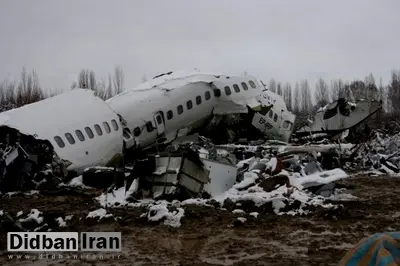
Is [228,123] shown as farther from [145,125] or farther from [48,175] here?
[48,175]

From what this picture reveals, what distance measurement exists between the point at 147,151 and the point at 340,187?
24.3 feet

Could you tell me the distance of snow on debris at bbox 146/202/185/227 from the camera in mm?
8406

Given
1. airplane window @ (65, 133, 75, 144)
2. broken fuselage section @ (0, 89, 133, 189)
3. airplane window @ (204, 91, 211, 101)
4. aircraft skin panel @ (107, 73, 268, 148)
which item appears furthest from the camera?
airplane window @ (204, 91, 211, 101)

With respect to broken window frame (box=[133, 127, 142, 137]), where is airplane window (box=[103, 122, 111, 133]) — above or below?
above

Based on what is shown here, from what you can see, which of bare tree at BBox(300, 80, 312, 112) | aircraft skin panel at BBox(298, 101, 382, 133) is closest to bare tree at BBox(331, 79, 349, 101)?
bare tree at BBox(300, 80, 312, 112)

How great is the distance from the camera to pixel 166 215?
8594 mm

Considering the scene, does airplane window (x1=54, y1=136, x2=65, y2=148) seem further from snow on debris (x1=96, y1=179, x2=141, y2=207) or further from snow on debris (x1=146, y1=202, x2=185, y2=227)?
snow on debris (x1=146, y1=202, x2=185, y2=227)

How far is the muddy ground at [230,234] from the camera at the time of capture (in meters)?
6.18

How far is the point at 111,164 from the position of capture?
14.5m

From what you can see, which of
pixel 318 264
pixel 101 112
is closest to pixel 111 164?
pixel 101 112

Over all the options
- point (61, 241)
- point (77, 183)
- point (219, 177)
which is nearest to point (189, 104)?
point (77, 183)

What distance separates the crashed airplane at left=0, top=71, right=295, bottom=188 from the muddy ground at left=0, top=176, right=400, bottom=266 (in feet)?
7.37

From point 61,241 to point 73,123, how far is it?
6969mm

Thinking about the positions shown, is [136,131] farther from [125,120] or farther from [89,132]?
[89,132]
